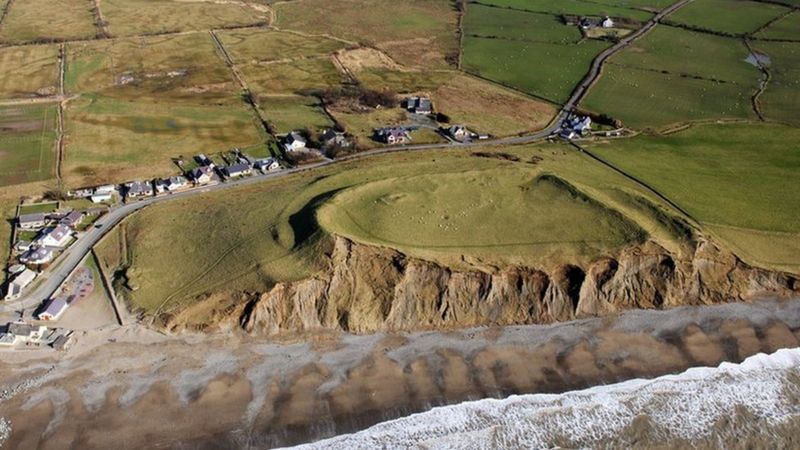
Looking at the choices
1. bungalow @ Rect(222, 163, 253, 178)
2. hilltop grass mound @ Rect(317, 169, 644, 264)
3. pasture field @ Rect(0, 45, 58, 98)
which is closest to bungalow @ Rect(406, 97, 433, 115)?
bungalow @ Rect(222, 163, 253, 178)

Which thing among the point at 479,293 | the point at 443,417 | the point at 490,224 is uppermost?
the point at 490,224

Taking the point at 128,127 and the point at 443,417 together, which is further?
the point at 128,127

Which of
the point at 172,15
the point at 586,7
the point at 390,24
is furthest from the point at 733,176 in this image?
the point at 172,15

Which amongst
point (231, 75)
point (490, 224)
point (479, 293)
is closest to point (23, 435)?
point (479, 293)

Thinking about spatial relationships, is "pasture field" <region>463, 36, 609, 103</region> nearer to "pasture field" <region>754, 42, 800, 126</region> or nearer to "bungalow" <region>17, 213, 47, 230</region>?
"pasture field" <region>754, 42, 800, 126</region>

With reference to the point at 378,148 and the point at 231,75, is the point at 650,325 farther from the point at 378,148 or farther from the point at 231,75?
the point at 231,75

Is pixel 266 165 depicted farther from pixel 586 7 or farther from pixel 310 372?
pixel 586 7
